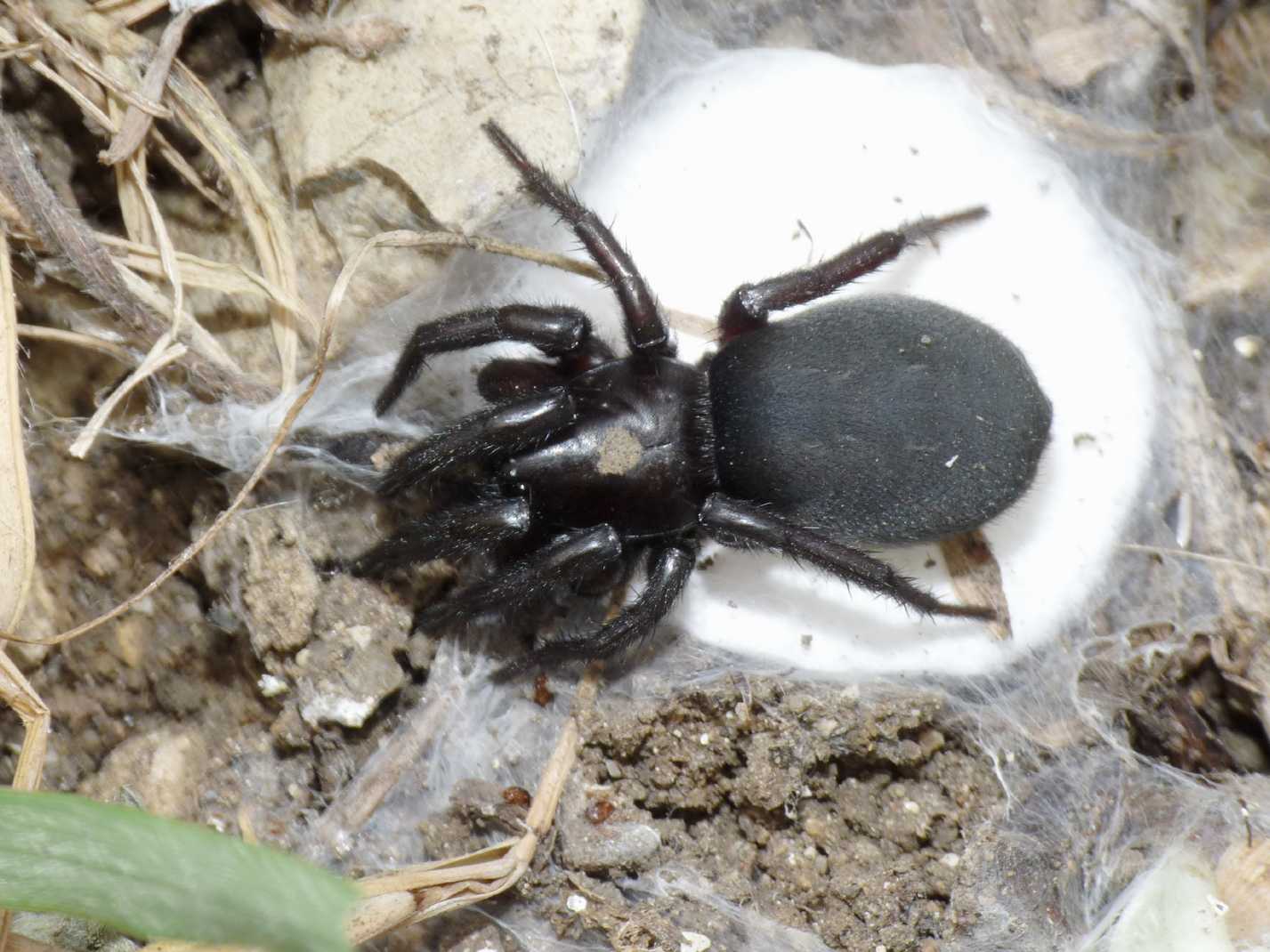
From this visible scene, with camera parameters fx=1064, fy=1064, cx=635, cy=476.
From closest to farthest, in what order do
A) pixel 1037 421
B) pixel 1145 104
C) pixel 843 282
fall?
pixel 1037 421 → pixel 843 282 → pixel 1145 104

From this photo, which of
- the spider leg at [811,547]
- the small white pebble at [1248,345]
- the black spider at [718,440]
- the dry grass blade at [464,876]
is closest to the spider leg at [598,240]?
the black spider at [718,440]

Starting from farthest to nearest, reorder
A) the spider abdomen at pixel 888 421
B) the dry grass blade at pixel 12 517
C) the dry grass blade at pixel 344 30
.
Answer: the dry grass blade at pixel 344 30
the spider abdomen at pixel 888 421
the dry grass blade at pixel 12 517

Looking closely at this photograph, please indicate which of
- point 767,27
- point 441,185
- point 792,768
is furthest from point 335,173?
point 792,768

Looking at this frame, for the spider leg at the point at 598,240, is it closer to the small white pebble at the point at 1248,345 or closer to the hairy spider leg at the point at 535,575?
the hairy spider leg at the point at 535,575

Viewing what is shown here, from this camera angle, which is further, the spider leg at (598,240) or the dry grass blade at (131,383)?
the spider leg at (598,240)

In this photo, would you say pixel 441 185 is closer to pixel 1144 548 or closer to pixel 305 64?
pixel 305 64

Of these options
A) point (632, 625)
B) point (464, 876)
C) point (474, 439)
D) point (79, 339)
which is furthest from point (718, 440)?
point (79, 339)
